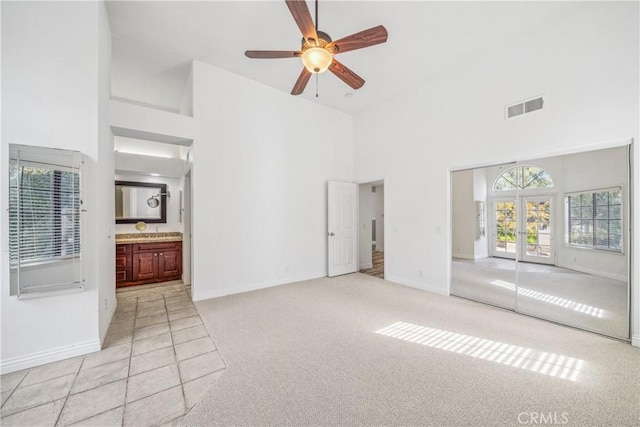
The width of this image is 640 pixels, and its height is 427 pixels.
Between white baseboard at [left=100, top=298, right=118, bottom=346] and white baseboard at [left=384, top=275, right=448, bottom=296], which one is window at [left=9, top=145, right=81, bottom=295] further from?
white baseboard at [left=384, top=275, right=448, bottom=296]

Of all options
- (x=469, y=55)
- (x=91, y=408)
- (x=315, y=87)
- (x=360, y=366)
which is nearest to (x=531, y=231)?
(x=469, y=55)

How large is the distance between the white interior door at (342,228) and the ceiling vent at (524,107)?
3114 mm

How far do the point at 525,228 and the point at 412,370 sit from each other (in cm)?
273

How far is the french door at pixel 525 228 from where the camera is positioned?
3.33 metres

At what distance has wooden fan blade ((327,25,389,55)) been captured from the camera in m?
2.26

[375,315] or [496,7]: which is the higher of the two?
[496,7]

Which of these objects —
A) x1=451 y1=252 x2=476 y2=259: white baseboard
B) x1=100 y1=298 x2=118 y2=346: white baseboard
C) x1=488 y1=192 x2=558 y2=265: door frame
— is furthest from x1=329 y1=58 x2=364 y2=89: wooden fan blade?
x1=100 y1=298 x2=118 y2=346: white baseboard

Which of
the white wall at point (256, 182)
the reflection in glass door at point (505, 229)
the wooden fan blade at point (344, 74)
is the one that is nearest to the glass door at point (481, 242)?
the reflection in glass door at point (505, 229)

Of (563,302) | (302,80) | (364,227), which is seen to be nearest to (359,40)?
(302,80)

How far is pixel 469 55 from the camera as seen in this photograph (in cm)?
374

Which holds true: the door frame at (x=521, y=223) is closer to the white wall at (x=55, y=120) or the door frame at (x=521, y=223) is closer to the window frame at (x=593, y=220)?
the window frame at (x=593, y=220)

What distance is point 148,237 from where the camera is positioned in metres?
4.89

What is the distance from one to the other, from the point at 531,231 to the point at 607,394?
82.2 inches

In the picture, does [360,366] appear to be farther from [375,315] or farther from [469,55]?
[469,55]
